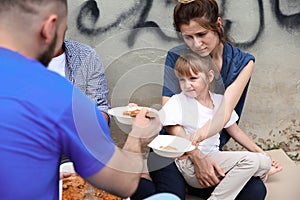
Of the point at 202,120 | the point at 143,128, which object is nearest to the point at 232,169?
the point at 202,120

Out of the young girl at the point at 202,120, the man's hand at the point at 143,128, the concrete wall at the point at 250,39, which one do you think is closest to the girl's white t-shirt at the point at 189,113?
the young girl at the point at 202,120

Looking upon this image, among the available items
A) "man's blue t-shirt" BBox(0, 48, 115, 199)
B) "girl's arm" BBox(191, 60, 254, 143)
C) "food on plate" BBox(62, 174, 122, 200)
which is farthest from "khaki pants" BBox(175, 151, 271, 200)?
"man's blue t-shirt" BBox(0, 48, 115, 199)

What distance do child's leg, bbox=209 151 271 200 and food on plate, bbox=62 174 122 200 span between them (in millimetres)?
729

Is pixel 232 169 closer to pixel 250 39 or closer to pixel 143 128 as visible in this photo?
pixel 250 39

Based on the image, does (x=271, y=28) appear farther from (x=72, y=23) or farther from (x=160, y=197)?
(x=160, y=197)

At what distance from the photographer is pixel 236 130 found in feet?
10.1

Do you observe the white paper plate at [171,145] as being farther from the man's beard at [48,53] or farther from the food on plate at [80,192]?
the man's beard at [48,53]

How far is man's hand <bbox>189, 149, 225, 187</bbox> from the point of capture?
275 centimetres

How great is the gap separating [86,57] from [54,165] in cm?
157

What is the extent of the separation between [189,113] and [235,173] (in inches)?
14.9

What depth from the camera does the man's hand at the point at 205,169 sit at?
2.75 m

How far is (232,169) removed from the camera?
278 cm

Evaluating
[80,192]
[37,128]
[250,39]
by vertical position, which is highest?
[37,128]

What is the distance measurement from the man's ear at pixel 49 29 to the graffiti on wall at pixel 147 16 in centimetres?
200
